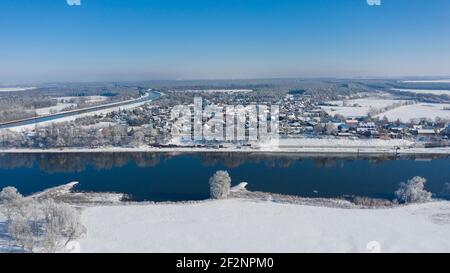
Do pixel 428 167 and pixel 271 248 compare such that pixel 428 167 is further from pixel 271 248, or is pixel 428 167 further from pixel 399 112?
pixel 399 112

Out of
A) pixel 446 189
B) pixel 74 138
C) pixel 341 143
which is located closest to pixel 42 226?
pixel 446 189

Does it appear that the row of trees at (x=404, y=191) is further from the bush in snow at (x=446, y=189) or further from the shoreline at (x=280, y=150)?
the shoreline at (x=280, y=150)

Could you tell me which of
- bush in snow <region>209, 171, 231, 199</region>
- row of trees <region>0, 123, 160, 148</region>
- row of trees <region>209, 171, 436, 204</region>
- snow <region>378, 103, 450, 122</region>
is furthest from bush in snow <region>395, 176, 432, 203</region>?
snow <region>378, 103, 450, 122</region>

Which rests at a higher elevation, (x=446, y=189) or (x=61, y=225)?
(x=61, y=225)

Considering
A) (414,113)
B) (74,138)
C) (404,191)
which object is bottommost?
(404,191)

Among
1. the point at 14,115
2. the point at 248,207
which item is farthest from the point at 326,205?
the point at 14,115

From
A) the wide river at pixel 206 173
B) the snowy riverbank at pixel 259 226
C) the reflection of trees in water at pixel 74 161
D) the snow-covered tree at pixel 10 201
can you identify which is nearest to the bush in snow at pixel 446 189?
the wide river at pixel 206 173

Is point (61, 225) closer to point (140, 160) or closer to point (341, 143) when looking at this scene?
point (140, 160)
